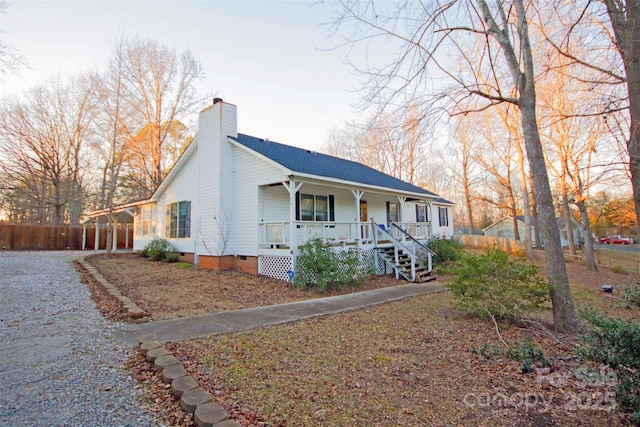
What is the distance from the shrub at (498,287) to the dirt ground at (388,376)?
32cm

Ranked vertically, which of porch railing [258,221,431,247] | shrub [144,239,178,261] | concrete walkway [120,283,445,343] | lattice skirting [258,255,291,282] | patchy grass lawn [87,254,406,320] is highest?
porch railing [258,221,431,247]

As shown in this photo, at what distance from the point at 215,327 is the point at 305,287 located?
14.5 feet

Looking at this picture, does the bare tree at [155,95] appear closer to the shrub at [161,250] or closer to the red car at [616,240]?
the shrub at [161,250]

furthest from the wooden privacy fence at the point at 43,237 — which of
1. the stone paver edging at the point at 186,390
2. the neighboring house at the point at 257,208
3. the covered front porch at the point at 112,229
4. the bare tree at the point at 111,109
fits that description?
the stone paver edging at the point at 186,390

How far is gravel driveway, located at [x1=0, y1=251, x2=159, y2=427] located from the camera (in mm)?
2891

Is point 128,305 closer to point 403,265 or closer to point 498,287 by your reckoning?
point 498,287

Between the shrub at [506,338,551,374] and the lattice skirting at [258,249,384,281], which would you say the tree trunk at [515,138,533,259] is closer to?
the lattice skirting at [258,249,384,281]

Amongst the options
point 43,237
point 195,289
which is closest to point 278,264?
point 195,289

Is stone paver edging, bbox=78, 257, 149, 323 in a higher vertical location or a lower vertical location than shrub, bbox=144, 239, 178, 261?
lower

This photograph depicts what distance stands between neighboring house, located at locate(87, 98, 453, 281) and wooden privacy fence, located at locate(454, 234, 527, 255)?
36.8 ft

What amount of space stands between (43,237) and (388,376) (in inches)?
1067

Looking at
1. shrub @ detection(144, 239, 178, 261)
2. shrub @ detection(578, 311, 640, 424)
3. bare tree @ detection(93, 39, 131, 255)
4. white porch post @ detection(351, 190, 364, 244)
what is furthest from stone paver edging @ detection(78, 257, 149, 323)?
bare tree @ detection(93, 39, 131, 255)

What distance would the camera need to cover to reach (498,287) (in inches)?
246

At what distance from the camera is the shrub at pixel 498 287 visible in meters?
6.10
